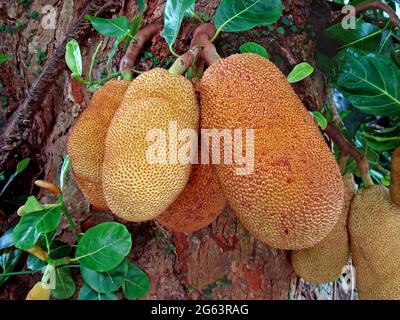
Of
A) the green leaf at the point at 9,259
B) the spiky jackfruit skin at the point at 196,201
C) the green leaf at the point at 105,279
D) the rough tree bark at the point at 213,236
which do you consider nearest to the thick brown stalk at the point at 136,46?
the rough tree bark at the point at 213,236

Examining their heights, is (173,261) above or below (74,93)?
below

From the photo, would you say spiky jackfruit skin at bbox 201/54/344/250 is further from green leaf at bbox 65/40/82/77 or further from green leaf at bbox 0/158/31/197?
green leaf at bbox 0/158/31/197

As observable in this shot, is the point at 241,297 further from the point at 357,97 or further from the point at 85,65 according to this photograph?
the point at 85,65

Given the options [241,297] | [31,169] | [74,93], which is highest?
[74,93]

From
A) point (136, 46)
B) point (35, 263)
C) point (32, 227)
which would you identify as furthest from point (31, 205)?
point (136, 46)

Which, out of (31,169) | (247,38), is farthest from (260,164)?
(31,169)

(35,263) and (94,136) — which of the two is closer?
(94,136)

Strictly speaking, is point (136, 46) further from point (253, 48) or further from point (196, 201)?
point (196, 201)
